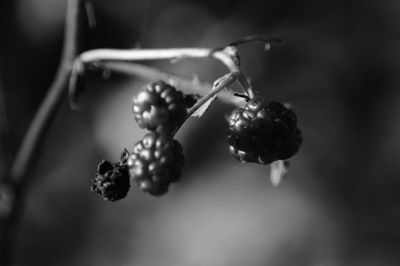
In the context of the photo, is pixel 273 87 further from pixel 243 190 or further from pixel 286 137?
pixel 286 137

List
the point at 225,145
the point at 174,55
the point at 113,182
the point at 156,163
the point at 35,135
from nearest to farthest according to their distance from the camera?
the point at 156,163, the point at 113,182, the point at 174,55, the point at 35,135, the point at 225,145

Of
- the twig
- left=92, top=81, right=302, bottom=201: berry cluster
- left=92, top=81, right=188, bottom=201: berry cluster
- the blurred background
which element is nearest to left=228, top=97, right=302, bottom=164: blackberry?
left=92, top=81, right=302, bottom=201: berry cluster

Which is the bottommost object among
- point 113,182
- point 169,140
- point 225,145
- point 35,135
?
point 35,135

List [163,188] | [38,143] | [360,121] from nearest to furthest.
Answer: [163,188], [38,143], [360,121]

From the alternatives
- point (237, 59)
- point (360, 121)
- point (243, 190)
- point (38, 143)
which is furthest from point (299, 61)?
point (237, 59)

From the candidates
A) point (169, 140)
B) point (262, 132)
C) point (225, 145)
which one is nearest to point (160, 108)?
point (169, 140)

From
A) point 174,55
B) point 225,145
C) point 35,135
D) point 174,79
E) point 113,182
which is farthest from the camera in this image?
point 225,145

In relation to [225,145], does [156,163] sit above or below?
below

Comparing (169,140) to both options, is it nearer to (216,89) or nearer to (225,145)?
(216,89)
